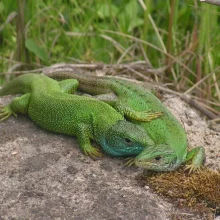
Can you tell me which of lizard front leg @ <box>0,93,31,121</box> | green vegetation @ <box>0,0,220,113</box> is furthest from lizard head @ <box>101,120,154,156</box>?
green vegetation @ <box>0,0,220,113</box>

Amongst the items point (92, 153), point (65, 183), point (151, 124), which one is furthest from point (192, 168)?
point (65, 183)

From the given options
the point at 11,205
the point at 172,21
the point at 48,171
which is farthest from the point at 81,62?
the point at 11,205

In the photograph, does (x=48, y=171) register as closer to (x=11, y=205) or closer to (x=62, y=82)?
(x=11, y=205)

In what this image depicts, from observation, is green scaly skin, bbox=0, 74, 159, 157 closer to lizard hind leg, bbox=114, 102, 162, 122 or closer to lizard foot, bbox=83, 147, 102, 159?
lizard foot, bbox=83, 147, 102, 159

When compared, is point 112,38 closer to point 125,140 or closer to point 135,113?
point 135,113

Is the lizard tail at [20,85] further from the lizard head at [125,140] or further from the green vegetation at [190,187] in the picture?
the green vegetation at [190,187]
